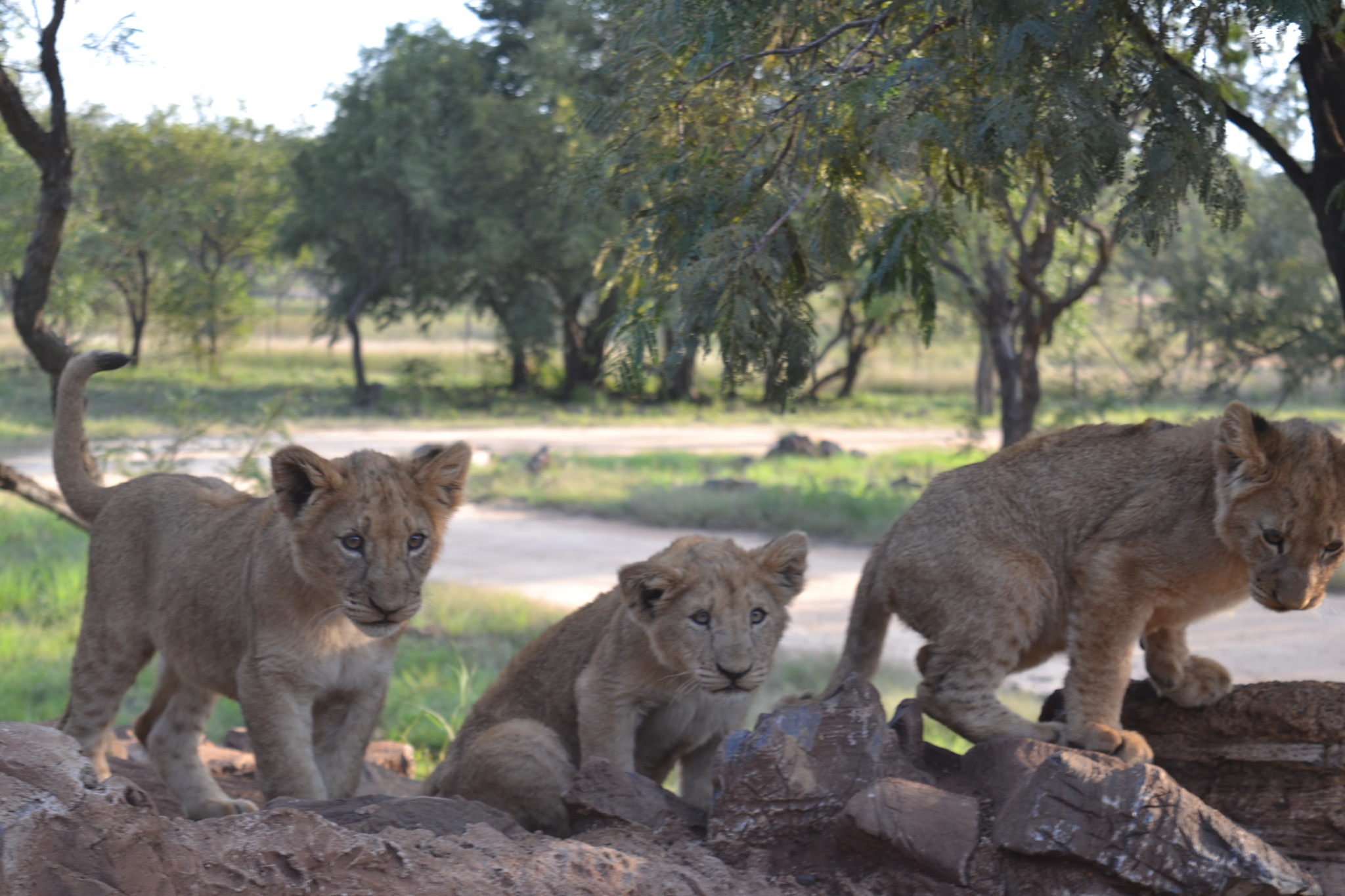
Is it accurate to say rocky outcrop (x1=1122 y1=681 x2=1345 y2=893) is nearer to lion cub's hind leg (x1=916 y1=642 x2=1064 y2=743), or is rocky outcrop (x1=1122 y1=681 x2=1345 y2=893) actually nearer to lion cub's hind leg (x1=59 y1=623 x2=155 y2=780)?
lion cub's hind leg (x1=916 y1=642 x2=1064 y2=743)

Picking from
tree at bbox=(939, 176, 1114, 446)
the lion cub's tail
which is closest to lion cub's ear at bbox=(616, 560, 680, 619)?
the lion cub's tail

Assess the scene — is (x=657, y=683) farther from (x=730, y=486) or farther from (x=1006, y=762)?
(x=730, y=486)

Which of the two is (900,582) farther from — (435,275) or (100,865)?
(435,275)

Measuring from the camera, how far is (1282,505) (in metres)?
3.81

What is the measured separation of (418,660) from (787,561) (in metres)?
5.64

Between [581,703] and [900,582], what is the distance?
4.29 ft

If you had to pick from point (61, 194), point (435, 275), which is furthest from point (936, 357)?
point (61, 194)

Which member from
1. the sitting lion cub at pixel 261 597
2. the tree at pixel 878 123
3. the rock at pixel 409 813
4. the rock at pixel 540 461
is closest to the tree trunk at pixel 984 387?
the rock at pixel 540 461

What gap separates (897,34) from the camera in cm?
495

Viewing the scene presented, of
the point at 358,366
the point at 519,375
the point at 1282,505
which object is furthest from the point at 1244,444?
the point at 519,375

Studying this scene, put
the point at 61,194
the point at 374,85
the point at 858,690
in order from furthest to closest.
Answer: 1. the point at 374,85
2. the point at 61,194
3. the point at 858,690

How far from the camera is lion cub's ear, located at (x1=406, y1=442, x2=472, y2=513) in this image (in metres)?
4.41

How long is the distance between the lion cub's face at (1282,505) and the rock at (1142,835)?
0.81 metres

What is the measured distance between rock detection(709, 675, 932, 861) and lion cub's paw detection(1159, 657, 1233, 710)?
119 cm
